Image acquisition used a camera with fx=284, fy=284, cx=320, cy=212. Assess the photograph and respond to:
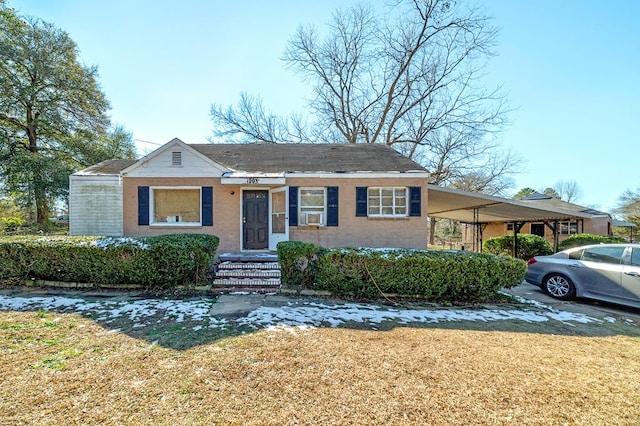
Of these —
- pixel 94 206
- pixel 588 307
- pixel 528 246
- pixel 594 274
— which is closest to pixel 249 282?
pixel 94 206

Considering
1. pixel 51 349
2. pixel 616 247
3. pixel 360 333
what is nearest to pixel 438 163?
pixel 616 247

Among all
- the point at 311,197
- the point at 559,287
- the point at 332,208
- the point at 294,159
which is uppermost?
the point at 294,159

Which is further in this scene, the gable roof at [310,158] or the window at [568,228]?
the window at [568,228]

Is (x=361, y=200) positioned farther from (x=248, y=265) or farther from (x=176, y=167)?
(x=176, y=167)

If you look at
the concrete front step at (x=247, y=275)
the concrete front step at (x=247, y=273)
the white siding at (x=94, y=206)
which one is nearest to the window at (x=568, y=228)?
the concrete front step at (x=247, y=275)

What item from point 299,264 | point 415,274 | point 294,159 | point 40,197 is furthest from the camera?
point 40,197

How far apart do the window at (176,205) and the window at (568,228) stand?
77.8 feet

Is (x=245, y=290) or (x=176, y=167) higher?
(x=176, y=167)

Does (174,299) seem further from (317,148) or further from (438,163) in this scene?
(438,163)

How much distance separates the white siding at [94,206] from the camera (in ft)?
31.7

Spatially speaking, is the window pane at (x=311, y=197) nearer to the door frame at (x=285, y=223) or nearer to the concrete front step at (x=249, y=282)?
the door frame at (x=285, y=223)

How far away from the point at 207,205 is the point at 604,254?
11100mm

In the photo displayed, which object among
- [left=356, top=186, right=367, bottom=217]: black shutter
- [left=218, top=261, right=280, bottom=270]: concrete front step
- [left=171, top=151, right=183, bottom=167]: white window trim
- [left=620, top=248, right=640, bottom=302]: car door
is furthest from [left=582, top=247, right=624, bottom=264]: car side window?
[left=171, top=151, right=183, bottom=167]: white window trim

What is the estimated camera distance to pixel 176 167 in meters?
9.77
